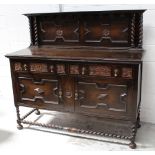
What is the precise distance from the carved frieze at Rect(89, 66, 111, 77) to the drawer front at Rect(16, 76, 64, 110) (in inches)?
14.5

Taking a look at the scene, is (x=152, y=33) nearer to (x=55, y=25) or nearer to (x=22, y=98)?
(x=55, y=25)

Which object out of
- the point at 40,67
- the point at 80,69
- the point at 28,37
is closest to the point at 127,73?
the point at 80,69

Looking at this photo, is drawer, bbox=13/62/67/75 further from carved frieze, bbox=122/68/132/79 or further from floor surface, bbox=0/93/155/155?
floor surface, bbox=0/93/155/155

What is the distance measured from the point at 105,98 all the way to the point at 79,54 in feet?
1.57

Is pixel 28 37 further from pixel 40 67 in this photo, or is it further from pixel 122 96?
pixel 122 96

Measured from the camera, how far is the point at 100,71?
2.13 m

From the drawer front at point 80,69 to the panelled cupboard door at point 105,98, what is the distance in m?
0.06

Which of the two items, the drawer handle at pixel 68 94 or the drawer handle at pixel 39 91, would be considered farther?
the drawer handle at pixel 39 91

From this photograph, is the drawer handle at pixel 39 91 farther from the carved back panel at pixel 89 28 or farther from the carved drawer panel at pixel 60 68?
the carved back panel at pixel 89 28

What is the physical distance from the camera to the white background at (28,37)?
8.28 ft

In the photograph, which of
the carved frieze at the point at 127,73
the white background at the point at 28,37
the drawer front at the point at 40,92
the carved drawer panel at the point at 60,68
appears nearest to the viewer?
the carved frieze at the point at 127,73

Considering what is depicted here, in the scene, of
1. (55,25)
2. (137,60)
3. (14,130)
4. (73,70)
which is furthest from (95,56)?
(14,130)

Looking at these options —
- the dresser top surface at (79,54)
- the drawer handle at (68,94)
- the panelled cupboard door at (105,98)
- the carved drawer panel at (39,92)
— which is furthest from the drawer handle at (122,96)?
the carved drawer panel at (39,92)

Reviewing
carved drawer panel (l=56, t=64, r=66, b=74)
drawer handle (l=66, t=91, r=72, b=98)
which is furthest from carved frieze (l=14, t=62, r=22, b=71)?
drawer handle (l=66, t=91, r=72, b=98)
